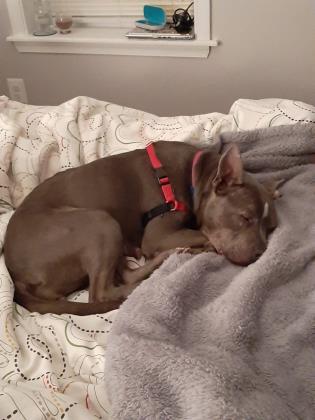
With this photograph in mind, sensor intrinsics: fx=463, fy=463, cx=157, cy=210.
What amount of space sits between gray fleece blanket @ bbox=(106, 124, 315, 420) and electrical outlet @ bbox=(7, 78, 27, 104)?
212 cm

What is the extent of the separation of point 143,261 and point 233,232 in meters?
0.38

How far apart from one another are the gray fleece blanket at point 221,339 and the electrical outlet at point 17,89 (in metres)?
2.12

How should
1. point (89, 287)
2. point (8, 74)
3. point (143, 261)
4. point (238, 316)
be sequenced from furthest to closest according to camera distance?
point (8, 74), point (143, 261), point (89, 287), point (238, 316)

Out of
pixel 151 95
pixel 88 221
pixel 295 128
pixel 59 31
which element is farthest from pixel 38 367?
pixel 59 31

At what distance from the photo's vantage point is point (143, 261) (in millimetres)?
1871

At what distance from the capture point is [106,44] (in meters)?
2.79

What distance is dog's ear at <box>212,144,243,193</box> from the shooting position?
1707 mm

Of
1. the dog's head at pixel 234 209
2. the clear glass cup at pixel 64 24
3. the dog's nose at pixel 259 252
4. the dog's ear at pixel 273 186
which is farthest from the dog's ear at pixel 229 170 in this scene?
the clear glass cup at pixel 64 24

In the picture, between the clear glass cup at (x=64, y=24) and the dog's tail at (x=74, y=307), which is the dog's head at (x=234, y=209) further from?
the clear glass cup at (x=64, y=24)

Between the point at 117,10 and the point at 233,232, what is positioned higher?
the point at 117,10

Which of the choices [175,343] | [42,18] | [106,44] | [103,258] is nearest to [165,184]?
[103,258]

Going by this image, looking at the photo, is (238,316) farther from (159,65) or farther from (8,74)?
(8,74)

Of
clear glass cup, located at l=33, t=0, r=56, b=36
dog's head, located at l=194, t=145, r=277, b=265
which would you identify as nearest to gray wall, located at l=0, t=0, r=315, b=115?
clear glass cup, located at l=33, t=0, r=56, b=36

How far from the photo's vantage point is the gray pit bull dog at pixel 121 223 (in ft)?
5.42
